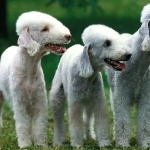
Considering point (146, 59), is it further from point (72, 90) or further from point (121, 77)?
point (72, 90)

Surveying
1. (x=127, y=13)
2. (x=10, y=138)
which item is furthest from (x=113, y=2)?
(x=10, y=138)

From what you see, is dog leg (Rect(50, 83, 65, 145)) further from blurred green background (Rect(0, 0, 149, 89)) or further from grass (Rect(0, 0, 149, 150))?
blurred green background (Rect(0, 0, 149, 89))

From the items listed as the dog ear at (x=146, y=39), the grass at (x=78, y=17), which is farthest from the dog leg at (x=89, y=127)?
the grass at (x=78, y=17)

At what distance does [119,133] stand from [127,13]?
62.1 ft

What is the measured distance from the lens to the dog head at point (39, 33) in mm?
8828

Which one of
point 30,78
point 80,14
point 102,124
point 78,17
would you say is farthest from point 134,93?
point 80,14

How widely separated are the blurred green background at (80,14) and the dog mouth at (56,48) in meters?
Result: 10.6

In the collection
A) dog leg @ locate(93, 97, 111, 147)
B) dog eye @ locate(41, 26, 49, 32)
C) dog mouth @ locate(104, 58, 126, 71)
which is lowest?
dog leg @ locate(93, 97, 111, 147)

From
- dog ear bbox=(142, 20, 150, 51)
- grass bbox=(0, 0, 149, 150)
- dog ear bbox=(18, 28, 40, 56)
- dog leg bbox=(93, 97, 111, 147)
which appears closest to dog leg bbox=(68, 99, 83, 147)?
dog leg bbox=(93, 97, 111, 147)

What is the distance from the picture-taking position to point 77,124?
9258mm

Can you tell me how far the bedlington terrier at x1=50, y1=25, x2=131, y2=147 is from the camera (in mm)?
8820

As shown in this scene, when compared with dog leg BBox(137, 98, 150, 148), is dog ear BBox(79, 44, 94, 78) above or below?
above

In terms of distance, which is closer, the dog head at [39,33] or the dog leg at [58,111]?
the dog head at [39,33]

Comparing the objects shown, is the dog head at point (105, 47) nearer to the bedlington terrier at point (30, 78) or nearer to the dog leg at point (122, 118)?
the bedlington terrier at point (30, 78)
